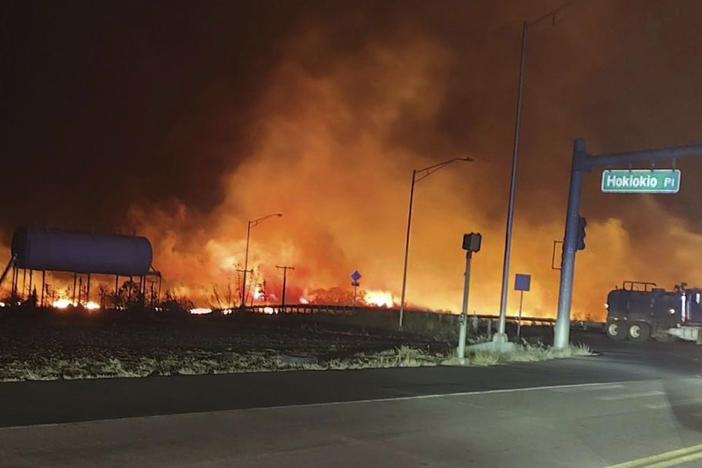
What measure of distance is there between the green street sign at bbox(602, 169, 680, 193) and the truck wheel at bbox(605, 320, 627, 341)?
16.4 meters

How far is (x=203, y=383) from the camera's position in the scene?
1329cm

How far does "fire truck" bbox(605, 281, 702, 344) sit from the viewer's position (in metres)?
36.8

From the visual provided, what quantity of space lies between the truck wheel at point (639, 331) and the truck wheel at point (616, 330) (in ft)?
1.18

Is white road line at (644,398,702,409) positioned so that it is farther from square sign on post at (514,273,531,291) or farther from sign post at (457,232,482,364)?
square sign on post at (514,273,531,291)

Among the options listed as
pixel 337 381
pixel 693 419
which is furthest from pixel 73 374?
pixel 693 419

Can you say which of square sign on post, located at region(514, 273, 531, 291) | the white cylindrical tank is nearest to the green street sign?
square sign on post, located at region(514, 273, 531, 291)

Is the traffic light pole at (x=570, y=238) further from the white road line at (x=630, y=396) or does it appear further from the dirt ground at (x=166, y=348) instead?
the white road line at (x=630, y=396)

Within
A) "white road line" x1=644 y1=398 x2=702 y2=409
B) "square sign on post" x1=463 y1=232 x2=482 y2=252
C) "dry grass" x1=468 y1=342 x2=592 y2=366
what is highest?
"square sign on post" x1=463 y1=232 x2=482 y2=252

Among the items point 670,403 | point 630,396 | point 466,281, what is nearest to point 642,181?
point 466,281

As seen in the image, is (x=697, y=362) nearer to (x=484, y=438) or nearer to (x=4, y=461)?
(x=484, y=438)

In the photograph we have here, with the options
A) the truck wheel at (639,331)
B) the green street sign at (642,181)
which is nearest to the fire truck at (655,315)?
the truck wheel at (639,331)

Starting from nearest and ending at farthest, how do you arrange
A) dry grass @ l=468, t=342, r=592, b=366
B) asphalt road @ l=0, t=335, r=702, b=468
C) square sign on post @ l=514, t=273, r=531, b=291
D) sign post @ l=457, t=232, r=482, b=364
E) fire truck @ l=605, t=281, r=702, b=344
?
1. asphalt road @ l=0, t=335, r=702, b=468
2. sign post @ l=457, t=232, r=482, b=364
3. dry grass @ l=468, t=342, r=592, b=366
4. square sign on post @ l=514, t=273, r=531, b=291
5. fire truck @ l=605, t=281, r=702, b=344

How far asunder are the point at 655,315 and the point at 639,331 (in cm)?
Answer: 116

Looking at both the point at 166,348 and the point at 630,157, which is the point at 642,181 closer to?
the point at 630,157
